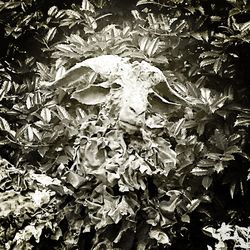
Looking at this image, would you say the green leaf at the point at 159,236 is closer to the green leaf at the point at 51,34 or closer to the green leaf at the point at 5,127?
the green leaf at the point at 5,127

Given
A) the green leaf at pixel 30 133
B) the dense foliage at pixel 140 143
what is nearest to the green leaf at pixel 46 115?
the dense foliage at pixel 140 143

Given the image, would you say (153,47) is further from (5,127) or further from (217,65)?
(5,127)

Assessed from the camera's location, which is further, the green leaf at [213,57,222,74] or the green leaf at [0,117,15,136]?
the green leaf at [0,117,15,136]

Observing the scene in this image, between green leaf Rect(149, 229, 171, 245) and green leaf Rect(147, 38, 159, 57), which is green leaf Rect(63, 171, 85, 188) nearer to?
green leaf Rect(149, 229, 171, 245)

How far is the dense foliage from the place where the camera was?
254 centimetres

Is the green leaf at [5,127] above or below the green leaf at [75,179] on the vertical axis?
above

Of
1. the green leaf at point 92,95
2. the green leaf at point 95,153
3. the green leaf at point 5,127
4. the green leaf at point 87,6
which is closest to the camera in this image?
the green leaf at point 95,153

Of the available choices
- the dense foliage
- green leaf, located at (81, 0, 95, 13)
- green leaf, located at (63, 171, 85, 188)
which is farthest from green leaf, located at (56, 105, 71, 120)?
green leaf, located at (81, 0, 95, 13)

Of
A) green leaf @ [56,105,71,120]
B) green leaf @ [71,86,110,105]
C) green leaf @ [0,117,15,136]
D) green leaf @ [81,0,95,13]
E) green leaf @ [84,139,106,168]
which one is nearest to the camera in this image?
green leaf @ [84,139,106,168]

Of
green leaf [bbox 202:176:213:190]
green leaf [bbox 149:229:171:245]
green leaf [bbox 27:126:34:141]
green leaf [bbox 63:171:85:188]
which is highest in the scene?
green leaf [bbox 27:126:34:141]

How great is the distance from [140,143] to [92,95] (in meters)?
0.41

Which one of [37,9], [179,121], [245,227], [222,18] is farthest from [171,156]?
[37,9]

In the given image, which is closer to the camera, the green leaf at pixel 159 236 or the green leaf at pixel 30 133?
the green leaf at pixel 159 236

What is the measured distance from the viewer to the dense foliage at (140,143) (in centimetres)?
254
